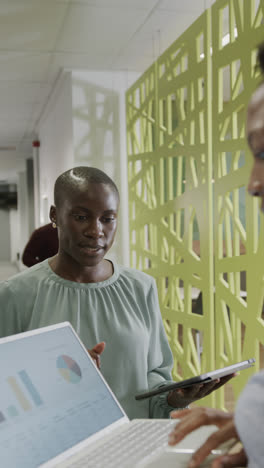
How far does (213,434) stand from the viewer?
596 millimetres

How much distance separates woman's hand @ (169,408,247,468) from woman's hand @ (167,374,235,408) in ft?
1.24

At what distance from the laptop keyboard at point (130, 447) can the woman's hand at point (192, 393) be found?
217mm

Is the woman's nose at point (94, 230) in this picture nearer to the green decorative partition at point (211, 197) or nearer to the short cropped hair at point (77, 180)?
the short cropped hair at point (77, 180)

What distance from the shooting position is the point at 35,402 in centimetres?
79

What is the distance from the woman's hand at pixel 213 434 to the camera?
1.85 feet

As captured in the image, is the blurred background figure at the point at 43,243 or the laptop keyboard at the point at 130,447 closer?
the laptop keyboard at the point at 130,447

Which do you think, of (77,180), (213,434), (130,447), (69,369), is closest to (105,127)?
(77,180)

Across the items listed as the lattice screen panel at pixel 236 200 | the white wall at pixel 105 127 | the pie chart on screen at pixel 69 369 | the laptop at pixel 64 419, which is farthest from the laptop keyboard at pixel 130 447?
the white wall at pixel 105 127

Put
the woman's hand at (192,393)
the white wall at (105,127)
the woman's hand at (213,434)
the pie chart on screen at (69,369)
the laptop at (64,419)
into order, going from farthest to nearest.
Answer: the white wall at (105,127)
the woman's hand at (192,393)
the pie chart on screen at (69,369)
the laptop at (64,419)
the woman's hand at (213,434)

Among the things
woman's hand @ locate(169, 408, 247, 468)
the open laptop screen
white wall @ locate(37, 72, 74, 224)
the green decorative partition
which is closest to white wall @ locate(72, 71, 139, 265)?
white wall @ locate(37, 72, 74, 224)

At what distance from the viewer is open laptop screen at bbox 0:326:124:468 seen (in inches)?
29.5

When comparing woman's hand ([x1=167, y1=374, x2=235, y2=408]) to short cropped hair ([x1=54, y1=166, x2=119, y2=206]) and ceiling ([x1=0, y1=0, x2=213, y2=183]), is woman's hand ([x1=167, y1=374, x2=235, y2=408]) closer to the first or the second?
short cropped hair ([x1=54, y1=166, x2=119, y2=206])

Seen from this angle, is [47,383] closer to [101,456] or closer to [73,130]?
[101,456]

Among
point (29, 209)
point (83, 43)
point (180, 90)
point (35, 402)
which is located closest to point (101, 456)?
point (35, 402)
